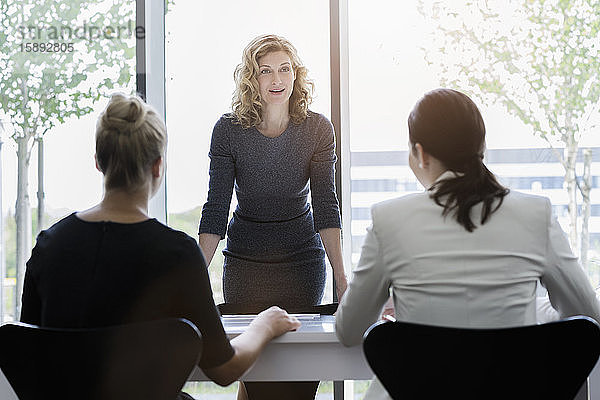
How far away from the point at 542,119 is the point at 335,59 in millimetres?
995

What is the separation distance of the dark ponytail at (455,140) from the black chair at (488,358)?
1.16 ft

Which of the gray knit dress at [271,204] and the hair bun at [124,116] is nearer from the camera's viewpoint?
the hair bun at [124,116]

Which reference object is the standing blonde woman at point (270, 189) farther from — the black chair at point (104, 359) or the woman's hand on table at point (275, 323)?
the black chair at point (104, 359)

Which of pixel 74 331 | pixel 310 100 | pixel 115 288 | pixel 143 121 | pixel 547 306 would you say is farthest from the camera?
pixel 310 100

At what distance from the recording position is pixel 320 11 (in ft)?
10.9

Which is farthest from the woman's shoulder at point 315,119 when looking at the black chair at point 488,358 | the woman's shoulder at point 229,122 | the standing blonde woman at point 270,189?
the black chair at point 488,358

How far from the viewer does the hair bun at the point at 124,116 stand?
1.51 m

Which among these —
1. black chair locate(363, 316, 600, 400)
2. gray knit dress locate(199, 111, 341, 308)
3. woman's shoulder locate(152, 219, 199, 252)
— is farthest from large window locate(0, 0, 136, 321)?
black chair locate(363, 316, 600, 400)

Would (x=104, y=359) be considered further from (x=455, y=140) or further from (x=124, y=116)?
(x=455, y=140)

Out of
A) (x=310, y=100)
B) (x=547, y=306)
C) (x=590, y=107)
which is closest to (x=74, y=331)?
(x=547, y=306)

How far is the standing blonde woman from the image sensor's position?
2656 mm

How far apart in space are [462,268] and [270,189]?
4.22 ft

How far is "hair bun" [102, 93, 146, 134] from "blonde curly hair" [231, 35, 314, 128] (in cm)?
116

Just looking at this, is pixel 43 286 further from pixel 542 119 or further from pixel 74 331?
pixel 542 119
